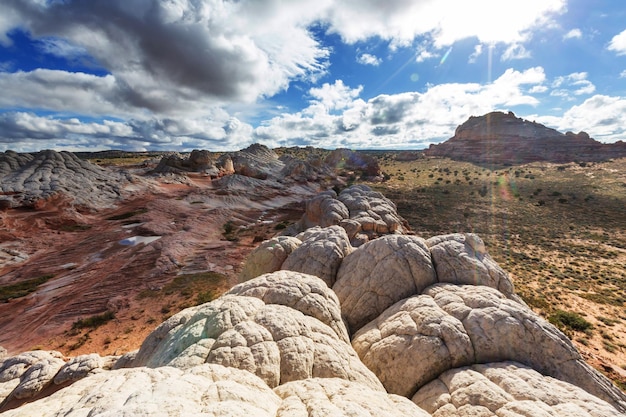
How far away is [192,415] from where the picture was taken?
12.7ft

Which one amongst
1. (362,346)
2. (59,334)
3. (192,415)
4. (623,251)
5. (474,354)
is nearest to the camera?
(192,415)

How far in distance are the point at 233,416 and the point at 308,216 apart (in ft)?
95.4

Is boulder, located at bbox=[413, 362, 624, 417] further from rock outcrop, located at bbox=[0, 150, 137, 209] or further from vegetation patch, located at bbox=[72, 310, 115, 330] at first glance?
rock outcrop, located at bbox=[0, 150, 137, 209]

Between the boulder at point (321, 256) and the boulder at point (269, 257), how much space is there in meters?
0.75

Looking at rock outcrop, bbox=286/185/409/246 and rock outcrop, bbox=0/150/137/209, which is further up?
rock outcrop, bbox=0/150/137/209

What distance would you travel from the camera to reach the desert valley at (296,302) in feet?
20.6

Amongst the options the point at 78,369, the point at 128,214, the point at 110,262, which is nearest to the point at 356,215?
the point at 78,369

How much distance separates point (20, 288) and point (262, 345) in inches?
1159

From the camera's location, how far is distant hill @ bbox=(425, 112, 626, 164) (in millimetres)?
117938

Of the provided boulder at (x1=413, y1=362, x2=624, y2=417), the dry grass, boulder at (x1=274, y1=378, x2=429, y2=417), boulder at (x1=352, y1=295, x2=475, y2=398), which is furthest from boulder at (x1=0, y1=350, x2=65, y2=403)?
the dry grass

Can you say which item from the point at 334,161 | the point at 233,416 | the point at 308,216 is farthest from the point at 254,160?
the point at 233,416

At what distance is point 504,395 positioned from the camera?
6.77m

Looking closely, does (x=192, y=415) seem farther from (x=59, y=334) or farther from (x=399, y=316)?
(x=59, y=334)

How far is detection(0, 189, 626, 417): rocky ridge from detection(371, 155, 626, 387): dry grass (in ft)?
39.5
